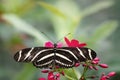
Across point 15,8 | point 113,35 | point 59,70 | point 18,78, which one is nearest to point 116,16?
point 113,35

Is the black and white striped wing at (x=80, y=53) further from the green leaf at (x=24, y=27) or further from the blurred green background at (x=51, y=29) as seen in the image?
the green leaf at (x=24, y=27)

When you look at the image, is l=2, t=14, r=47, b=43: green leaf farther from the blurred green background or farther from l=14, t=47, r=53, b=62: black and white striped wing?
l=14, t=47, r=53, b=62: black and white striped wing

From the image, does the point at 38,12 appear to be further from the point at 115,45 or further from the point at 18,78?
the point at 18,78

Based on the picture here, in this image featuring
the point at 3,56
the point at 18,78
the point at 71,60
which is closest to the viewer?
the point at 71,60

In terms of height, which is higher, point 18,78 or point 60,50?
point 18,78

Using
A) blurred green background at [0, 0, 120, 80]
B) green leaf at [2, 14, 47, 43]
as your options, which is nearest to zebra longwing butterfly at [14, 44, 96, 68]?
blurred green background at [0, 0, 120, 80]

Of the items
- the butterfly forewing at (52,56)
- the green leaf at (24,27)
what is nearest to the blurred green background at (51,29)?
the green leaf at (24,27)
